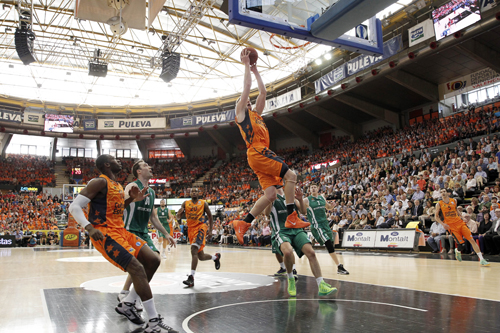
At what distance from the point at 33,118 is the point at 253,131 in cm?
3496

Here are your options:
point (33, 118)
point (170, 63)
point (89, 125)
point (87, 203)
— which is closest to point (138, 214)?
point (87, 203)

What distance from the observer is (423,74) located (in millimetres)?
23672

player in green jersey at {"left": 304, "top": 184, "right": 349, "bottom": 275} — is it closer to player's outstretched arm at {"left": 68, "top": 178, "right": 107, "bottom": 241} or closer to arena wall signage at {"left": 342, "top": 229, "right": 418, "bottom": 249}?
player's outstretched arm at {"left": 68, "top": 178, "right": 107, "bottom": 241}

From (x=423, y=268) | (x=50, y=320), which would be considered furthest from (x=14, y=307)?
(x=423, y=268)

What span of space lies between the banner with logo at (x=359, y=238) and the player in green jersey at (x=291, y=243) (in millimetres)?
9267

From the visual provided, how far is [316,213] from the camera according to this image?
27.6 ft

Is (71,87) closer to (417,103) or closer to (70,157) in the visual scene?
(70,157)

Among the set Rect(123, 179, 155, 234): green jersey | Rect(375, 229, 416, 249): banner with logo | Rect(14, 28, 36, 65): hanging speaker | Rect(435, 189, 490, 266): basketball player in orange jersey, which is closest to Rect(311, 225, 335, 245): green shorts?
Rect(435, 189, 490, 266): basketball player in orange jersey

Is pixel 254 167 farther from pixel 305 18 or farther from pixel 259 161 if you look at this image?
pixel 305 18

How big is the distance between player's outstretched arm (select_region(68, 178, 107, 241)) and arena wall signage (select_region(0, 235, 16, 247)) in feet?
75.0

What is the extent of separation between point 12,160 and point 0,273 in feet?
115

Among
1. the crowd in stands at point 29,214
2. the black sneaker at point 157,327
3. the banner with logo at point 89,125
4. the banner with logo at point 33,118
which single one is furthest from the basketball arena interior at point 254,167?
the banner with logo at point 89,125

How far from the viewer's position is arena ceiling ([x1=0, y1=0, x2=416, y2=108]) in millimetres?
21392

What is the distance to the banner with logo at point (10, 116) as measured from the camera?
31672mm
